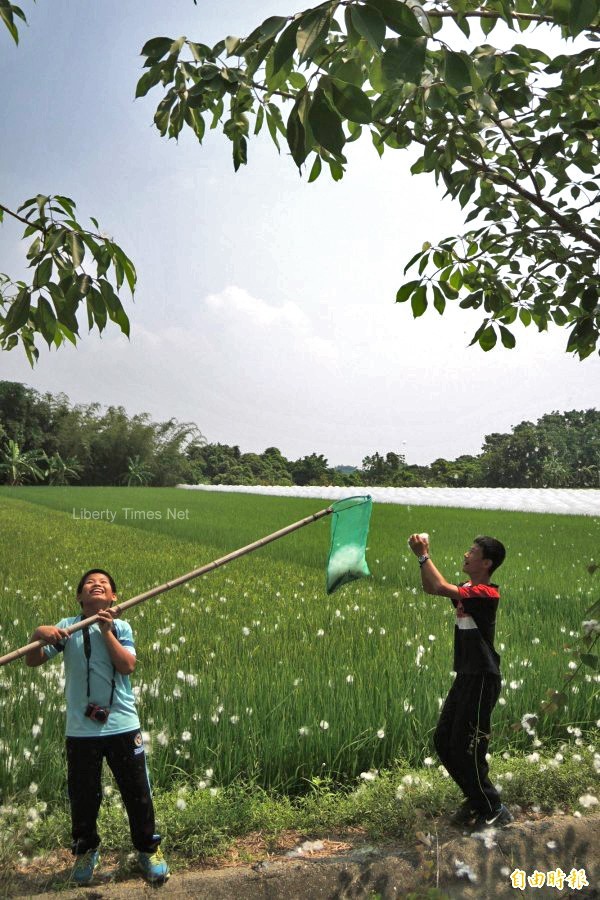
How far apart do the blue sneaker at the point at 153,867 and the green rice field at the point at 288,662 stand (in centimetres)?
78

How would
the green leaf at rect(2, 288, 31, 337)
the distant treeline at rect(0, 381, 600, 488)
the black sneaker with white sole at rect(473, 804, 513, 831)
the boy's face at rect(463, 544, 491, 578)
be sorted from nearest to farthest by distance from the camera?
the green leaf at rect(2, 288, 31, 337), the boy's face at rect(463, 544, 491, 578), the black sneaker with white sole at rect(473, 804, 513, 831), the distant treeline at rect(0, 381, 600, 488)

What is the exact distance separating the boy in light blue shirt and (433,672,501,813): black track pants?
60.0 inches

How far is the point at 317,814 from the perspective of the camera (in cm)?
407

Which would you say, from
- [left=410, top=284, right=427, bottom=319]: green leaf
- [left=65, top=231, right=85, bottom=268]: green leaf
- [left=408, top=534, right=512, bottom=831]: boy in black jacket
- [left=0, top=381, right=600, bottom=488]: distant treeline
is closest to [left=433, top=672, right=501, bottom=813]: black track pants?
[left=408, top=534, right=512, bottom=831]: boy in black jacket

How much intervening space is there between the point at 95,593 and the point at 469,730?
2010 mm

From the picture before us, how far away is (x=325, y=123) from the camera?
1882 mm

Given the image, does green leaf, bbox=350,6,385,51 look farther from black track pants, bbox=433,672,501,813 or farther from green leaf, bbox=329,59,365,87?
black track pants, bbox=433,672,501,813

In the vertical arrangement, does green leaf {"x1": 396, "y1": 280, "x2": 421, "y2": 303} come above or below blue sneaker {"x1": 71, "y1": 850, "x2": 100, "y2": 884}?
above

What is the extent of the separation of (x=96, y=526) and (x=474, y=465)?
44529 millimetres

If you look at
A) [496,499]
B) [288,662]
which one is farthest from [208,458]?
[288,662]

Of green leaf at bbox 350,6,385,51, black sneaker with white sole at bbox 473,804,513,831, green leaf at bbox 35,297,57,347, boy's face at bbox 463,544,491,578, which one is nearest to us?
green leaf at bbox 350,6,385,51

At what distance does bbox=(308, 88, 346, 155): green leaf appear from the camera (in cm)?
187

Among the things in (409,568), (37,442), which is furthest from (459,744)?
(37,442)

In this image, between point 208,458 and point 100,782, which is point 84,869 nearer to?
→ point 100,782
